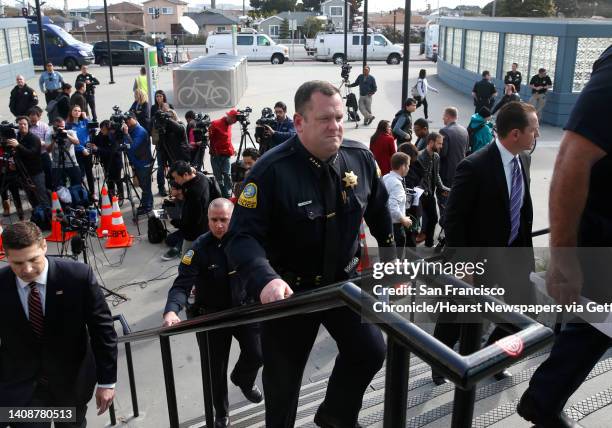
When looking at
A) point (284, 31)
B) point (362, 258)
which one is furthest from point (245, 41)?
point (362, 258)

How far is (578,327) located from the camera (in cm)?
239

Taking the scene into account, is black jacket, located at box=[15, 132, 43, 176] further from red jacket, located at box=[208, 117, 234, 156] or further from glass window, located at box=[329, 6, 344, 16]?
glass window, located at box=[329, 6, 344, 16]

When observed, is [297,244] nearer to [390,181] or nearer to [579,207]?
[579,207]

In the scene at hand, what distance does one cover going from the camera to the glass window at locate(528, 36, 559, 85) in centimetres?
1728

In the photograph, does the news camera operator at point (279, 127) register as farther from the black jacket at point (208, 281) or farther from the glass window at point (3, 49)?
the glass window at point (3, 49)

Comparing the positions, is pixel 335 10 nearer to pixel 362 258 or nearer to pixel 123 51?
pixel 123 51

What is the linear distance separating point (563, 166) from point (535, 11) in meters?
52.9

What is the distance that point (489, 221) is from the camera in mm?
3750

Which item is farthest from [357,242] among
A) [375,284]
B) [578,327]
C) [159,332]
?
[159,332]

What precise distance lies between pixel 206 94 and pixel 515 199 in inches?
697

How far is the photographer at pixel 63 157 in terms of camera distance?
31.0 feet

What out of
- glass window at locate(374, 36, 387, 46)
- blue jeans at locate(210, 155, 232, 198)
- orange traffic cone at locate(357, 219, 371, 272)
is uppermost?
glass window at locate(374, 36, 387, 46)

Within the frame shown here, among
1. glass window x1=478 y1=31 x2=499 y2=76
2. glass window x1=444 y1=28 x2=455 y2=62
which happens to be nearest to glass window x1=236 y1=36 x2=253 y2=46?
glass window x1=444 y1=28 x2=455 y2=62

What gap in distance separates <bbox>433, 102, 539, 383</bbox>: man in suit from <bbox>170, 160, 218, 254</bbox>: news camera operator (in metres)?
3.59
